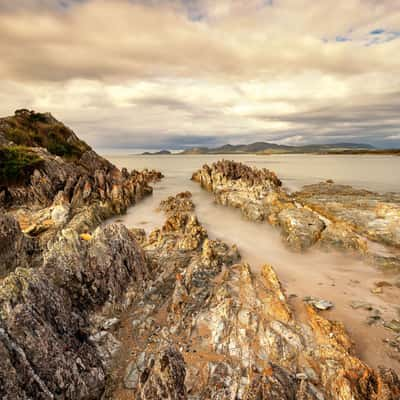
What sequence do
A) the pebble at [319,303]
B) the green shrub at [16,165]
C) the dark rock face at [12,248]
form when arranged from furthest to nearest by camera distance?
the green shrub at [16,165]
the dark rock face at [12,248]
the pebble at [319,303]

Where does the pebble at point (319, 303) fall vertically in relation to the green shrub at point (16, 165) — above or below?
below

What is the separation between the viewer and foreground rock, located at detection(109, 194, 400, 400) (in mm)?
5957

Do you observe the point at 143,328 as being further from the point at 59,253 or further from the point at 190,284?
the point at 59,253

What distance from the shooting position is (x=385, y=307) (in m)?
10.3

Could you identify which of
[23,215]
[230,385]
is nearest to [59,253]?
[230,385]

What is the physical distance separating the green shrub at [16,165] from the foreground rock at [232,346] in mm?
24749

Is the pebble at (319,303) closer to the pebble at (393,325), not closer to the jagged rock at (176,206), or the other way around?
the pebble at (393,325)

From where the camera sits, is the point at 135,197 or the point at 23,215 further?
the point at 135,197

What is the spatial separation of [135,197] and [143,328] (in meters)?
26.6

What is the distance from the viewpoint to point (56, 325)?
6789 millimetres

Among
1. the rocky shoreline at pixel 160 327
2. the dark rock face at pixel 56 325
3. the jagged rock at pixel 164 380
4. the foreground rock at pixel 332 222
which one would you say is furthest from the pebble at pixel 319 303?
the dark rock face at pixel 56 325

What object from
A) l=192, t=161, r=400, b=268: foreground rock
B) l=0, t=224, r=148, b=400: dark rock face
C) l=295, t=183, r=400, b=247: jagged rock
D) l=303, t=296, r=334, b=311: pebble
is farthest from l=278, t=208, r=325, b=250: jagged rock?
l=0, t=224, r=148, b=400: dark rock face

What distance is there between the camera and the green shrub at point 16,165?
27.6 meters

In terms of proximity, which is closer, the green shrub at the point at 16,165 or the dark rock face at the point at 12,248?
the dark rock face at the point at 12,248
